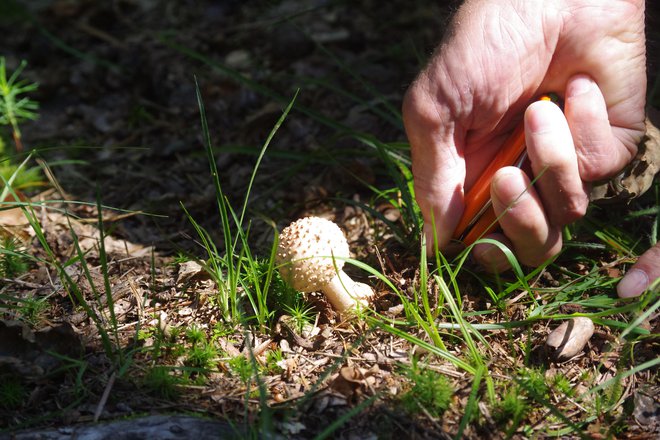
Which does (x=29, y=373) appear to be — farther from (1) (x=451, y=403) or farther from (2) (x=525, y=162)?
(2) (x=525, y=162)

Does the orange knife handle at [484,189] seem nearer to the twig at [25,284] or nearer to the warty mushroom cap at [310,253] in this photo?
the warty mushroom cap at [310,253]

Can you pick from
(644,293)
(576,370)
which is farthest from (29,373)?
(644,293)

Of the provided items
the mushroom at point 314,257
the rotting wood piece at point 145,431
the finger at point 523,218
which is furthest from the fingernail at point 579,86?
the rotting wood piece at point 145,431

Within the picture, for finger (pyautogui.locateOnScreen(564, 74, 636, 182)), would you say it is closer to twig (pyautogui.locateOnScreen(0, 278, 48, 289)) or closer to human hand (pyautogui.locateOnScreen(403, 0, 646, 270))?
human hand (pyautogui.locateOnScreen(403, 0, 646, 270))

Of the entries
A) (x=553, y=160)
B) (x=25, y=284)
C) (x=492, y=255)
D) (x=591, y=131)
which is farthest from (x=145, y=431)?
(x=591, y=131)

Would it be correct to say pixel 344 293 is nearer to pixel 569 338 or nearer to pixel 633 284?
pixel 569 338

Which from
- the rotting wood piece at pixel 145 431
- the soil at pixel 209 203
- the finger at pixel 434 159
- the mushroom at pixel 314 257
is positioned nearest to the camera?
the rotting wood piece at pixel 145 431
